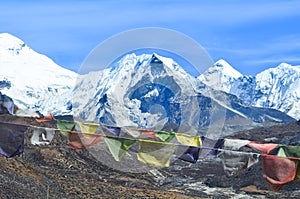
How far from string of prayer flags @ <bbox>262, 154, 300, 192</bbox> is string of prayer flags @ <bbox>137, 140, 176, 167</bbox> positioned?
2.82 meters

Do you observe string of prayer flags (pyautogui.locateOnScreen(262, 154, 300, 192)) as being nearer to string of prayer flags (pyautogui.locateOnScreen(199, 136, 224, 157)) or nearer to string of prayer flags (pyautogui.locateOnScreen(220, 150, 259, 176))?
string of prayer flags (pyautogui.locateOnScreen(220, 150, 259, 176))

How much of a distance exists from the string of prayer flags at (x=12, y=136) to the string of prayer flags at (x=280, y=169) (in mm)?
5963

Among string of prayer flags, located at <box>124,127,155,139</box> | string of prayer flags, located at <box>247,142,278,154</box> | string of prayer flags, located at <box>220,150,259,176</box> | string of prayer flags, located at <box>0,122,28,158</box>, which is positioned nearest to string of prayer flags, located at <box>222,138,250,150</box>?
string of prayer flags, located at <box>247,142,278,154</box>

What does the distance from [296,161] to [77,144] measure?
6847 mm

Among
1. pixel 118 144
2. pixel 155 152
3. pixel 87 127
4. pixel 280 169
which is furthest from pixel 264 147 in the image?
pixel 87 127

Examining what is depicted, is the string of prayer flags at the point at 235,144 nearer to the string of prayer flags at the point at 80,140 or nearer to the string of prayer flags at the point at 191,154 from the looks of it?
the string of prayer flags at the point at 191,154

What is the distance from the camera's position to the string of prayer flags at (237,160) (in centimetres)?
1227

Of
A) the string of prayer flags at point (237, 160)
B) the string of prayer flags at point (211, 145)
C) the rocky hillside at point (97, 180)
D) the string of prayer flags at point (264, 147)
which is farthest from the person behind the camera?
the rocky hillside at point (97, 180)

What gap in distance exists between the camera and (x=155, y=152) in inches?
547

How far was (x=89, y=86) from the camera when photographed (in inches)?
1539

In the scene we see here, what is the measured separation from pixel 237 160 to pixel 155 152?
87.5 inches

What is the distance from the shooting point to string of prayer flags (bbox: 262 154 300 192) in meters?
11.2

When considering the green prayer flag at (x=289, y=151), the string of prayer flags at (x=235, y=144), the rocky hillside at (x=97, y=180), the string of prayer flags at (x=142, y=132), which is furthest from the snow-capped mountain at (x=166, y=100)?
the green prayer flag at (x=289, y=151)

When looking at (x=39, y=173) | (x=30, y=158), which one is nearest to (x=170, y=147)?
(x=39, y=173)
